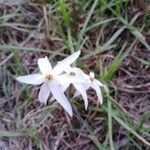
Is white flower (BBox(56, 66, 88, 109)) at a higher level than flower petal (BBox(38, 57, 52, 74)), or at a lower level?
lower

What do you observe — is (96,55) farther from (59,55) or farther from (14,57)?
(14,57)

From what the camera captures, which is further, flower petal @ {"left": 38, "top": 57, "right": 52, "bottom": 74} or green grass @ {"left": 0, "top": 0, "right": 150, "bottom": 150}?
green grass @ {"left": 0, "top": 0, "right": 150, "bottom": 150}

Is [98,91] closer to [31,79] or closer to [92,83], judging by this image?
[92,83]

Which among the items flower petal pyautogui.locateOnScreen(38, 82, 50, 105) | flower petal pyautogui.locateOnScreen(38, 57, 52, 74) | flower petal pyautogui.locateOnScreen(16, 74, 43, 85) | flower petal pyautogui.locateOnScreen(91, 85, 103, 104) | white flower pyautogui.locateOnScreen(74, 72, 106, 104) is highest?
flower petal pyautogui.locateOnScreen(38, 57, 52, 74)

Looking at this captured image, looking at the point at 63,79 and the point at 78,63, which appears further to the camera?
the point at 78,63

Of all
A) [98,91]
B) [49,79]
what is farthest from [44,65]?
[98,91]

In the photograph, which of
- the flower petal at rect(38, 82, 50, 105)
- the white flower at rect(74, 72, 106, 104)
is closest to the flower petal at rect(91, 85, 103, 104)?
the white flower at rect(74, 72, 106, 104)

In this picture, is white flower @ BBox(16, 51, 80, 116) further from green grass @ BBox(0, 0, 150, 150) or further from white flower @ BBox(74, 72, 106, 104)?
green grass @ BBox(0, 0, 150, 150)

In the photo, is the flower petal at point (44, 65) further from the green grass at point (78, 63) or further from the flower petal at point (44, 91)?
the green grass at point (78, 63)
